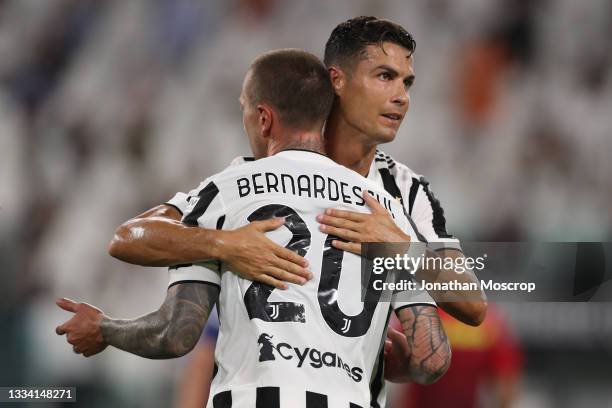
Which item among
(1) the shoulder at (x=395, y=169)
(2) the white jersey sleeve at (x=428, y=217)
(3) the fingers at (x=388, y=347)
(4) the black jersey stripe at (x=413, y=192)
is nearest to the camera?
(3) the fingers at (x=388, y=347)

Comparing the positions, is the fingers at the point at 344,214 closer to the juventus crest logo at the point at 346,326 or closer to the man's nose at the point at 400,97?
the juventus crest logo at the point at 346,326

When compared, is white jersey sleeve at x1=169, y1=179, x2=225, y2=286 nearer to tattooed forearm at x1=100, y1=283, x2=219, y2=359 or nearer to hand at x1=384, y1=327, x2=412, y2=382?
tattooed forearm at x1=100, y1=283, x2=219, y2=359

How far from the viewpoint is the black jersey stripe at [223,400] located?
2.50 meters

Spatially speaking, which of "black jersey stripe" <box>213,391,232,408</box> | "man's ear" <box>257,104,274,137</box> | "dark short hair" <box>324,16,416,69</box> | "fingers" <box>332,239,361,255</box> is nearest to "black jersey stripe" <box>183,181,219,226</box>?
"man's ear" <box>257,104,274,137</box>

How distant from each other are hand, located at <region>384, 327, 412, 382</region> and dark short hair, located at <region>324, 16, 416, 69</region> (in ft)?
3.48

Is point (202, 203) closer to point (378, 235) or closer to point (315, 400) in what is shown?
point (378, 235)

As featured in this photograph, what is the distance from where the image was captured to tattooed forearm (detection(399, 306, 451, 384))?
109 inches

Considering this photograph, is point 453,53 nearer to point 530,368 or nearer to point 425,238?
point 530,368

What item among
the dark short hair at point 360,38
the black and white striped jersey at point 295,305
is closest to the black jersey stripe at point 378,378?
the black and white striped jersey at point 295,305

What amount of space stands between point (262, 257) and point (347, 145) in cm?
107

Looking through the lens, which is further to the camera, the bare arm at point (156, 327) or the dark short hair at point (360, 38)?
the dark short hair at point (360, 38)

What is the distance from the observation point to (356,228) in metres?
2.66

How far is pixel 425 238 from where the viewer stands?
10.9ft

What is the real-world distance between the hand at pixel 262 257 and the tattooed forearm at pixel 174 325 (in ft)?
0.45
